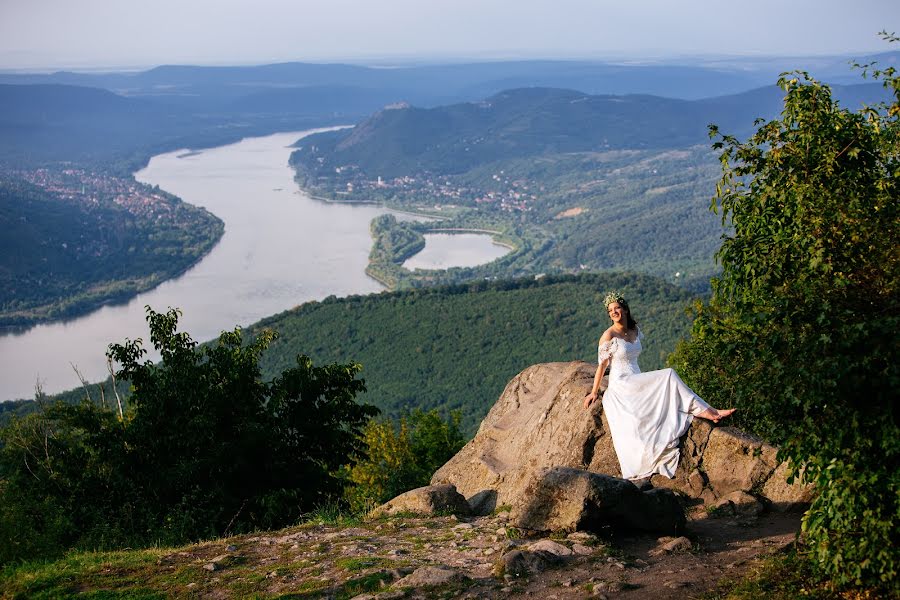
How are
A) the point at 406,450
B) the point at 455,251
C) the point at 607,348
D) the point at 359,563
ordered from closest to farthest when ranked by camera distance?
the point at 359,563 < the point at 607,348 < the point at 406,450 < the point at 455,251

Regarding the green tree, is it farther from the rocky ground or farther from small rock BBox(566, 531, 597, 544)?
small rock BBox(566, 531, 597, 544)

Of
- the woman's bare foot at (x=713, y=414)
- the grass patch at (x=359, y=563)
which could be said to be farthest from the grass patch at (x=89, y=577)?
the woman's bare foot at (x=713, y=414)

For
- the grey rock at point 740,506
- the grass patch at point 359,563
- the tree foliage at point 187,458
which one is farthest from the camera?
the tree foliage at point 187,458

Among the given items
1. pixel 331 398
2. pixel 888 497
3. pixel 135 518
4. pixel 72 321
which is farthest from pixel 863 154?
pixel 72 321

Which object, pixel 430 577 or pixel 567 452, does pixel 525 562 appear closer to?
pixel 430 577

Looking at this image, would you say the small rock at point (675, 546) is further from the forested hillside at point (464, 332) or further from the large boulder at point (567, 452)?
the forested hillside at point (464, 332)

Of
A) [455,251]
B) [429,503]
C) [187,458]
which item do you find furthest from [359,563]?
[455,251]
